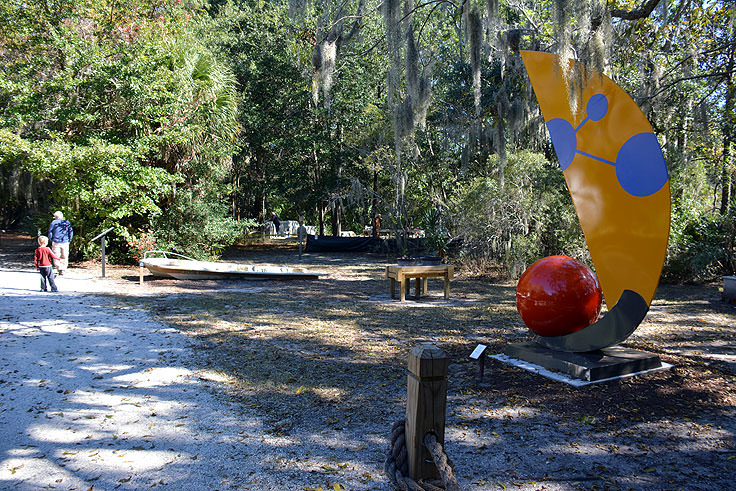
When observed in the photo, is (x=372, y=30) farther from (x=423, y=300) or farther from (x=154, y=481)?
(x=154, y=481)

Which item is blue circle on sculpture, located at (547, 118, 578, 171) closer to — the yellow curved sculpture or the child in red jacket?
the yellow curved sculpture

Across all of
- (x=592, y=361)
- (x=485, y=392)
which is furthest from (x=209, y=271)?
(x=592, y=361)

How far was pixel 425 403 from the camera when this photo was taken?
2156mm

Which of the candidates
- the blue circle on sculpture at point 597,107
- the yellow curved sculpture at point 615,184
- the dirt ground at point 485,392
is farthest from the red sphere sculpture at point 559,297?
the blue circle on sculpture at point 597,107

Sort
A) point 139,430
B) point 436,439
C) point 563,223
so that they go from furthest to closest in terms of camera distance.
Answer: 1. point 563,223
2. point 139,430
3. point 436,439

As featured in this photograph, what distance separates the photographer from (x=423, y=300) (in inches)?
408

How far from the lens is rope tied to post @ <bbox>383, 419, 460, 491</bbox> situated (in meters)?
2.01

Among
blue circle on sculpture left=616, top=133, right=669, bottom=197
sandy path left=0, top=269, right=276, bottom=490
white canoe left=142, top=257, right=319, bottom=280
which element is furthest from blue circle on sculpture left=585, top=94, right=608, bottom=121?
white canoe left=142, top=257, right=319, bottom=280

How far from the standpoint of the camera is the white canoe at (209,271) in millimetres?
12781

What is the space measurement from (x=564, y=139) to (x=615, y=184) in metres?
0.86

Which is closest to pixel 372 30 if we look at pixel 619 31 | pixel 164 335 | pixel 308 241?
pixel 308 241

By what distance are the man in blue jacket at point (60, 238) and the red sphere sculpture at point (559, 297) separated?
1194 cm

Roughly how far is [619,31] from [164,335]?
9828 mm

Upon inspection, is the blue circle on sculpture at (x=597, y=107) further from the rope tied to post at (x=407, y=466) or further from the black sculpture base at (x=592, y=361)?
the rope tied to post at (x=407, y=466)
